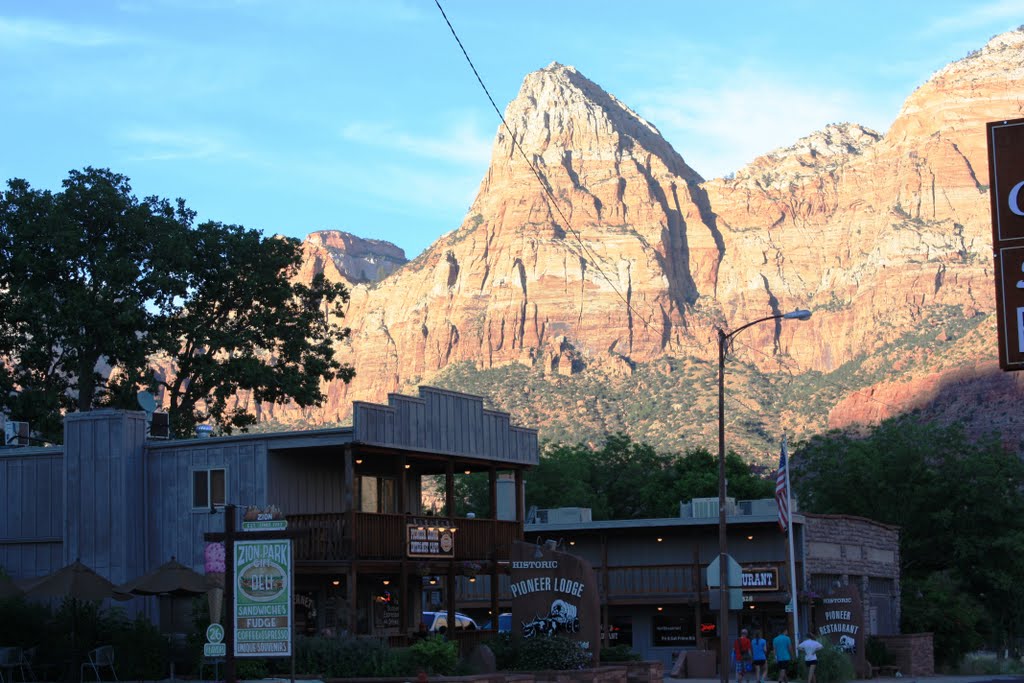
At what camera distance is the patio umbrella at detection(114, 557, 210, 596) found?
2777cm

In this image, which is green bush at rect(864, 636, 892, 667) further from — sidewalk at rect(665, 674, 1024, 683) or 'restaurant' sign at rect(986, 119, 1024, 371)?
'restaurant' sign at rect(986, 119, 1024, 371)

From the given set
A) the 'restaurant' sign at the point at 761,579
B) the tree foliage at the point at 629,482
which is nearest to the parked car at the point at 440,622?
the 'restaurant' sign at the point at 761,579

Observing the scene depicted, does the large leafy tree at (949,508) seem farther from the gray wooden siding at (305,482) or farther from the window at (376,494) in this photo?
the gray wooden siding at (305,482)

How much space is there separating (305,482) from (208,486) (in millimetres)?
2529

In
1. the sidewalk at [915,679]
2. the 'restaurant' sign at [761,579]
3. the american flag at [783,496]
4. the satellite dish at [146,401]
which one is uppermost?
the satellite dish at [146,401]

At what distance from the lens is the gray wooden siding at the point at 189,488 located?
1336 inches

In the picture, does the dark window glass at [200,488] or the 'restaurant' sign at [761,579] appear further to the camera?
the 'restaurant' sign at [761,579]

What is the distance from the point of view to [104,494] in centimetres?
3438

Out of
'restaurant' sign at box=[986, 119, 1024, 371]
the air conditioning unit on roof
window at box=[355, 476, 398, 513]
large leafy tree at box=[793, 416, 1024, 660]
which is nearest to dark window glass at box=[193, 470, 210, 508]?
window at box=[355, 476, 398, 513]

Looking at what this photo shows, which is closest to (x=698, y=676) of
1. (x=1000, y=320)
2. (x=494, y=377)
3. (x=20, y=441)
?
(x=20, y=441)

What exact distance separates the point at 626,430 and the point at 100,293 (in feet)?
366

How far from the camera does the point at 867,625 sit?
50.0 m

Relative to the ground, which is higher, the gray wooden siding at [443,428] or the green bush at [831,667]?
the gray wooden siding at [443,428]

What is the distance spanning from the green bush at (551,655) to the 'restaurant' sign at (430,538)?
3484 millimetres
